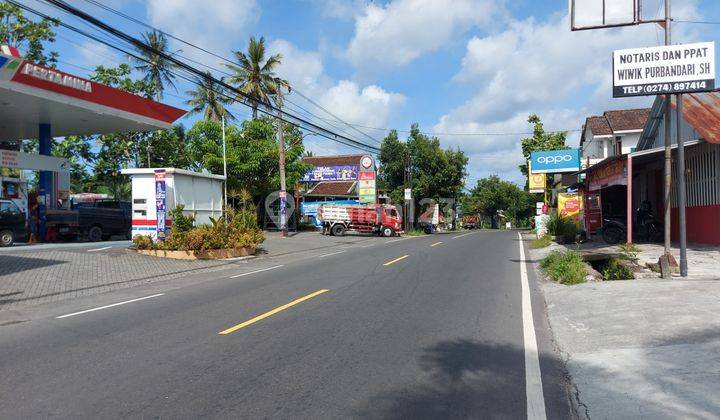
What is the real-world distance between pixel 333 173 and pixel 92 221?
2809cm

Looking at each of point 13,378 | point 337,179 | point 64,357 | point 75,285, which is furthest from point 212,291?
point 337,179

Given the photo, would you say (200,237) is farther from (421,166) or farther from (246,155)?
(421,166)

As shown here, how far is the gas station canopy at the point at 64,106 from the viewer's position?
17.6 meters

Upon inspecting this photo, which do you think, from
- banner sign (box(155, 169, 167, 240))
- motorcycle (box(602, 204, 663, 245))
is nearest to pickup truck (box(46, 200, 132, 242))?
banner sign (box(155, 169, 167, 240))

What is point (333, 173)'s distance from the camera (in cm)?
5000

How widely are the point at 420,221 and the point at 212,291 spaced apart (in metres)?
38.7

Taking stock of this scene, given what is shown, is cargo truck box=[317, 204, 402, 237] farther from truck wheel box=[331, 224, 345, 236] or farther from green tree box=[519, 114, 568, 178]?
green tree box=[519, 114, 568, 178]

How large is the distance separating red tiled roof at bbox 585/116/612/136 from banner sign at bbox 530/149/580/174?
13113mm

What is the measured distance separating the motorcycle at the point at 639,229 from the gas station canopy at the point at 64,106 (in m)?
18.4

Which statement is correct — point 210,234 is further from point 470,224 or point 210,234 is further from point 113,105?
point 470,224

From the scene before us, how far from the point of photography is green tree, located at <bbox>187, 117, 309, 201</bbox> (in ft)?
117

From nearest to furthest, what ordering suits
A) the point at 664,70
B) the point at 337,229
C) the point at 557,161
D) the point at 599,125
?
the point at 664,70
the point at 557,161
the point at 337,229
the point at 599,125

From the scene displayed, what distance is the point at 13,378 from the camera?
552 cm

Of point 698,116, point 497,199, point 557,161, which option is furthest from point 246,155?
point 497,199
